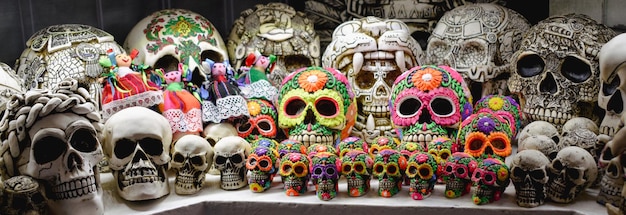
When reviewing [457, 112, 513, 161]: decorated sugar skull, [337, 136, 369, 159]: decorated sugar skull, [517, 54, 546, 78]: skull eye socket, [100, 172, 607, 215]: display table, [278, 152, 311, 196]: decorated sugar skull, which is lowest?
[100, 172, 607, 215]: display table

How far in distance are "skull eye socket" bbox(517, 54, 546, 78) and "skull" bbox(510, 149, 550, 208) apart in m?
0.82

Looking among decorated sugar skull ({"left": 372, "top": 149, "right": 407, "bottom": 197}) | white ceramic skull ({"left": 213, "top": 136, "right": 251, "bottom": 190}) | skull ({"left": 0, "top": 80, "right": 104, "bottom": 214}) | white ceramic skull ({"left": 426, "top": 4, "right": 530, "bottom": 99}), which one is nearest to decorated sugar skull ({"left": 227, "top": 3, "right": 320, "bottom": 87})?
white ceramic skull ({"left": 426, "top": 4, "right": 530, "bottom": 99})

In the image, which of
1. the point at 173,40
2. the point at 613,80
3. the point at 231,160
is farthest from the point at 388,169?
the point at 173,40

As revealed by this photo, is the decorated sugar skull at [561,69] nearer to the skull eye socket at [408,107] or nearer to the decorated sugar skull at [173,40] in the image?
the skull eye socket at [408,107]

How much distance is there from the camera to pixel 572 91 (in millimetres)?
3494

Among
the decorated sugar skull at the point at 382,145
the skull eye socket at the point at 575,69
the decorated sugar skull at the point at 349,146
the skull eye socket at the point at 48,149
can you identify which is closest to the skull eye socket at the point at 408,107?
the decorated sugar skull at the point at 382,145

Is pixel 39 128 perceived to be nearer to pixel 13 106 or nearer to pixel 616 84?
pixel 13 106

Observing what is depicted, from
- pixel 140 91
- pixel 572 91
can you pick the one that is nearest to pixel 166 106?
pixel 140 91

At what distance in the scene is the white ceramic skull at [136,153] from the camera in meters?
2.92

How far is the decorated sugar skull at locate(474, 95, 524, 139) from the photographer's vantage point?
137 inches

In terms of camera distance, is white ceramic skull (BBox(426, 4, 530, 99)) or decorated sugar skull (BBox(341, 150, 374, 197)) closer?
decorated sugar skull (BBox(341, 150, 374, 197))

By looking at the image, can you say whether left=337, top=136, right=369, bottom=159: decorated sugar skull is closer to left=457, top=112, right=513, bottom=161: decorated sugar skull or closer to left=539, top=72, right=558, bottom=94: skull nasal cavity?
left=457, top=112, right=513, bottom=161: decorated sugar skull

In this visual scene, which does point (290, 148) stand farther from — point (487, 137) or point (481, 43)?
point (481, 43)

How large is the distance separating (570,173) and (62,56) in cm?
236
